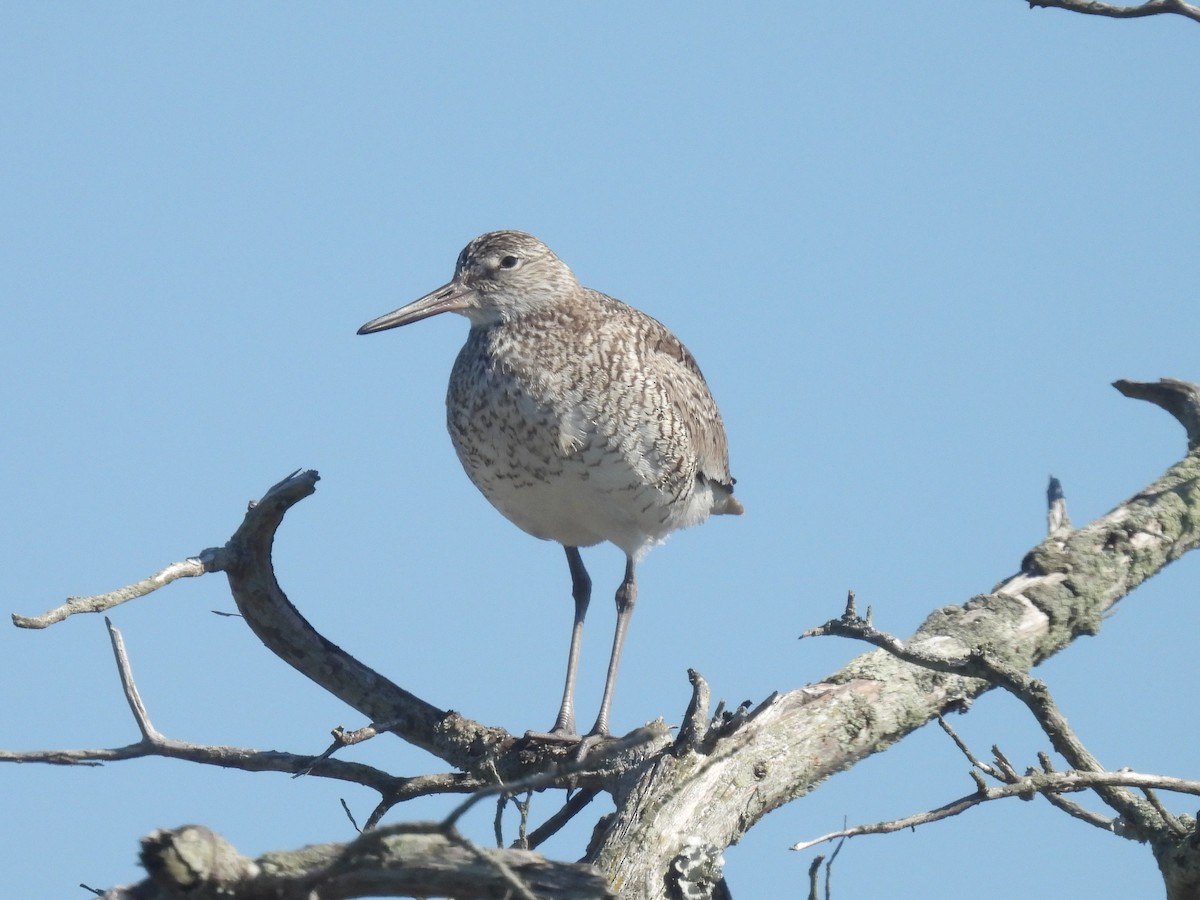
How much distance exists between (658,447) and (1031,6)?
3.29 metres

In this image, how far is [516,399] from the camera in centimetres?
784

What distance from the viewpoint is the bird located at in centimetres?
780

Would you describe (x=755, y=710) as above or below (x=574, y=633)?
below

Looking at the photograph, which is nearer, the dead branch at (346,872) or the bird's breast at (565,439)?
the dead branch at (346,872)

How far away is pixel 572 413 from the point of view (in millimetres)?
7781

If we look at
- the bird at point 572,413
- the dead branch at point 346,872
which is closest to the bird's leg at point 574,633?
the bird at point 572,413

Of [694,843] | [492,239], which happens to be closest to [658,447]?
[492,239]

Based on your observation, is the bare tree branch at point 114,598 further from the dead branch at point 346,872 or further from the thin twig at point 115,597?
the dead branch at point 346,872

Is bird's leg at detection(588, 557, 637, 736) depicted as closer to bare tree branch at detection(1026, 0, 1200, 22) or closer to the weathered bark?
the weathered bark

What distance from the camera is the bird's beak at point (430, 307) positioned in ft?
28.1

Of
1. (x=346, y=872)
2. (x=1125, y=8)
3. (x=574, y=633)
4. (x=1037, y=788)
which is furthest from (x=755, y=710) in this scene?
(x=574, y=633)

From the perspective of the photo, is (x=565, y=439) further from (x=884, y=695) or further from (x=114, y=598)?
(x=114, y=598)

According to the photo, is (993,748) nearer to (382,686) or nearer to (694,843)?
(694,843)

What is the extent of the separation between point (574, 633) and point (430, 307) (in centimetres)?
195
